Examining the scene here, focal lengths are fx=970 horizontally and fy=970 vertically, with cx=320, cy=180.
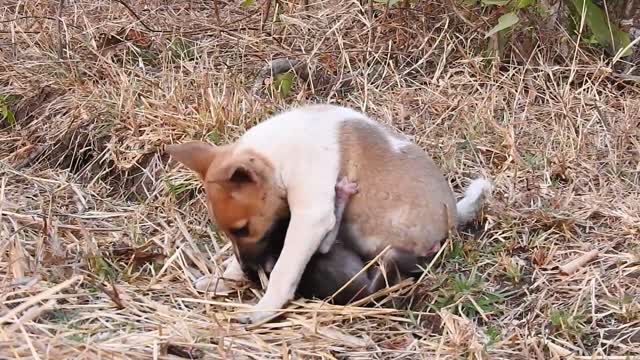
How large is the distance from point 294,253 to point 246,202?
0.67ft

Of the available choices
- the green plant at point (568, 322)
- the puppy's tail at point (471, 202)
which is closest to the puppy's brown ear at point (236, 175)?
the puppy's tail at point (471, 202)

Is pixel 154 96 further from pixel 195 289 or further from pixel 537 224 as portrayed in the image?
pixel 537 224

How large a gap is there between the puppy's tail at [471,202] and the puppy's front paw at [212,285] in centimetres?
83

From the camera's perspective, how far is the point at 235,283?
9.82 feet


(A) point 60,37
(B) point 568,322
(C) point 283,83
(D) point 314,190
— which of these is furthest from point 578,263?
(A) point 60,37

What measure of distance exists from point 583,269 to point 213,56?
2350 millimetres

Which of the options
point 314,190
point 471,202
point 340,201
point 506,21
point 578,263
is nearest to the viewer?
point 314,190

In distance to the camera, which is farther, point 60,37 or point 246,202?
point 60,37

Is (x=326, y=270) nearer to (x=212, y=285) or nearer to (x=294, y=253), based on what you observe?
(x=294, y=253)

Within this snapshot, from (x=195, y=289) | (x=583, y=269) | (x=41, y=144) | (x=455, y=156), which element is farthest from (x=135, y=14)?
(x=583, y=269)

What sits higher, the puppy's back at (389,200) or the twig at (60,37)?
the twig at (60,37)

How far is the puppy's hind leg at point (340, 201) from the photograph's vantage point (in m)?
2.90

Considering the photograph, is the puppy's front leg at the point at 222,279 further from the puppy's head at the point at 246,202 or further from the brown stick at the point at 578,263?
the brown stick at the point at 578,263

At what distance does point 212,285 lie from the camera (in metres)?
3.00
